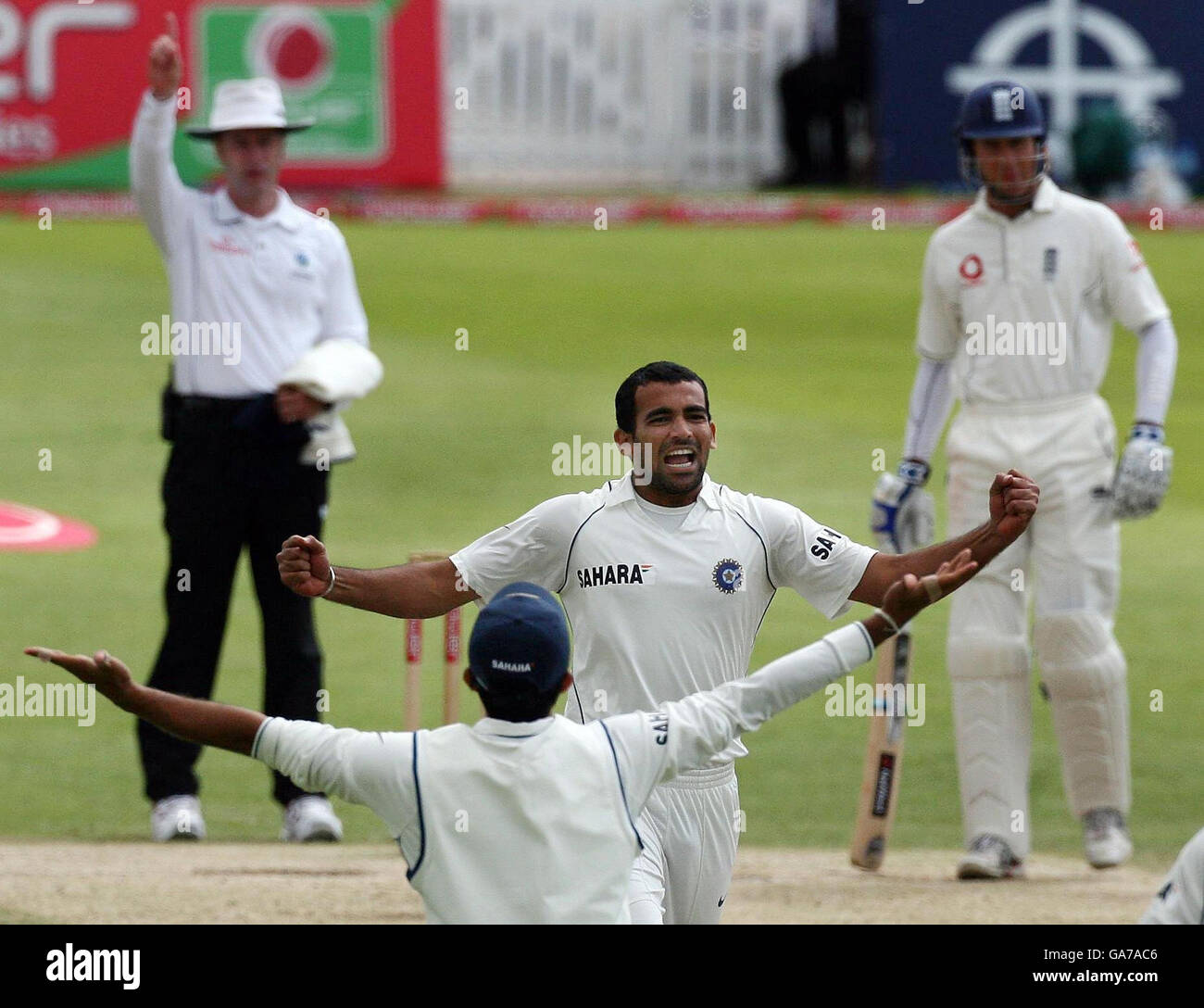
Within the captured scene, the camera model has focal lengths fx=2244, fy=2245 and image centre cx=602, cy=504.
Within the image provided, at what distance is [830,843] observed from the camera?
8453mm

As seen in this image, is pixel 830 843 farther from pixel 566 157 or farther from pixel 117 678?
pixel 566 157

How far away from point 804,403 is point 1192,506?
3713 millimetres

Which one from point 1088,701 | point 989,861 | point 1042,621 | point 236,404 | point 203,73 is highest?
point 203,73

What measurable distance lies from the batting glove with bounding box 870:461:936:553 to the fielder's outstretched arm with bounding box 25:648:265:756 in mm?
3867

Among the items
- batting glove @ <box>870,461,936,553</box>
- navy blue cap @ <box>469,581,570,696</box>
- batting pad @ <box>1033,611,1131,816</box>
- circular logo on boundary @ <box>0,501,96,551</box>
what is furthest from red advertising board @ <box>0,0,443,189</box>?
navy blue cap @ <box>469,581,570,696</box>

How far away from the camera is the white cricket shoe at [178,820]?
7883 mm

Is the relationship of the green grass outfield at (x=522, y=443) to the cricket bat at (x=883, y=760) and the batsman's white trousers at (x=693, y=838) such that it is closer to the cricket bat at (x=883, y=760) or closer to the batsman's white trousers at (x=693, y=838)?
the cricket bat at (x=883, y=760)

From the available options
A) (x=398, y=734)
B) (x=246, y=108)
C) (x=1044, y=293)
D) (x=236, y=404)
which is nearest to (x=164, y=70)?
(x=246, y=108)

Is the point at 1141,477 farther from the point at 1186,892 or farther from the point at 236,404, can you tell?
the point at 1186,892

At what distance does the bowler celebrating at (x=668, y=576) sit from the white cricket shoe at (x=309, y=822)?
2.65 metres

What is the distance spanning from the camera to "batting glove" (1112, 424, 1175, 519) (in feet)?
24.7

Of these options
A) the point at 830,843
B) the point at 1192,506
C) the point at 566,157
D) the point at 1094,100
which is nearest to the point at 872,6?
the point at 1094,100

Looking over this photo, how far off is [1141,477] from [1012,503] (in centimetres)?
259

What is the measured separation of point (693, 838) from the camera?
536cm
